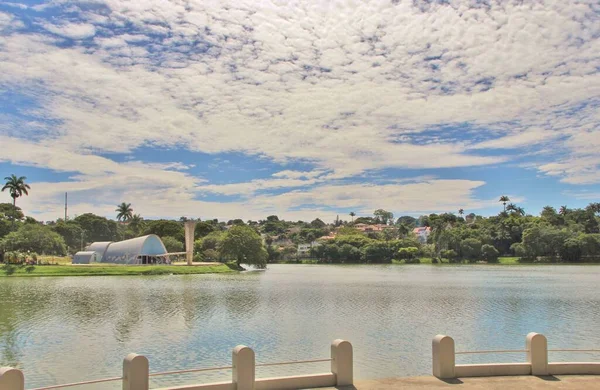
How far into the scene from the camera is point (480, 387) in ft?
34.1

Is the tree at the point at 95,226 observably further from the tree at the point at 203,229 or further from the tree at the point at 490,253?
the tree at the point at 490,253

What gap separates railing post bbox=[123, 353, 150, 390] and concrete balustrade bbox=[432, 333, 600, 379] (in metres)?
6.05

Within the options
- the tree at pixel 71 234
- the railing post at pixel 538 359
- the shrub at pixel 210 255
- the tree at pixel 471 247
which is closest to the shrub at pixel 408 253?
the tree at pixel 471 247

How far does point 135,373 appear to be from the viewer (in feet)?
30.6

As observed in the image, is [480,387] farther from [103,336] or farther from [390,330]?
[103,336]

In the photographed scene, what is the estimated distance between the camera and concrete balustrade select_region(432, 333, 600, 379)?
434 inches

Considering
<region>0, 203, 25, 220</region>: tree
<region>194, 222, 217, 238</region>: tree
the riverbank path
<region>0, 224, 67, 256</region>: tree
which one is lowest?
the riverbank path

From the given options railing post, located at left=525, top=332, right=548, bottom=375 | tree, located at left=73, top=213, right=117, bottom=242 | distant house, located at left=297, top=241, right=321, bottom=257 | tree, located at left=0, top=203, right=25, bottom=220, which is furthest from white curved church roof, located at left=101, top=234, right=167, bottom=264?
railing post, located at left=525, top=332, right=548, bottom=375

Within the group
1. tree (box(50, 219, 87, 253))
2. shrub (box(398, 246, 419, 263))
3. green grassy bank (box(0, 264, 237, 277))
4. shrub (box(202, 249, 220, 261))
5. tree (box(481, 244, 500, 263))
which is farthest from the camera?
shrub (box(398, 246, 419, 263))

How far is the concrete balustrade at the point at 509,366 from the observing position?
11.0 metres

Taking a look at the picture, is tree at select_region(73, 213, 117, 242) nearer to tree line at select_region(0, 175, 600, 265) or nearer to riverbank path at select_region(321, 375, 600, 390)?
tree line at select_region(0, 175, 600, 265)

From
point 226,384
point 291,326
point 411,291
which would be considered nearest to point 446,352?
point 226,384

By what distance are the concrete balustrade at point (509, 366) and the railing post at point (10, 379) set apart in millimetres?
7982

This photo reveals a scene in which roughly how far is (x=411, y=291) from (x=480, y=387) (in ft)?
126
